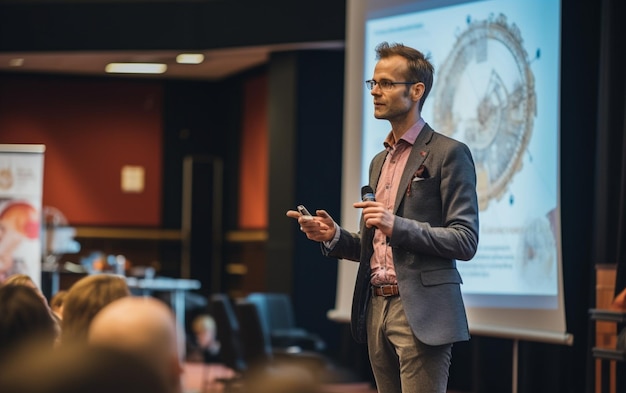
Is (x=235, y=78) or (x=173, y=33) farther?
(x=235, y=78)

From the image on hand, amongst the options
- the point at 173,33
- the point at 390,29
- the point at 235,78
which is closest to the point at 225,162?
the point at 235,78

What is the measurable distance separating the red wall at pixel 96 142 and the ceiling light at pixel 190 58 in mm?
1654

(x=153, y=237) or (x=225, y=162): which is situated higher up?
(x=225, y=162)

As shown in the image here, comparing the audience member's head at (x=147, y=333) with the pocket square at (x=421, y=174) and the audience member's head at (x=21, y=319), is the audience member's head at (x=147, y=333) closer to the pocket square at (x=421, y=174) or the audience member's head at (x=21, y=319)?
the audience member's head at (x=21, y=319)

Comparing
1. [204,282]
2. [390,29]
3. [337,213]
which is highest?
[390,29]

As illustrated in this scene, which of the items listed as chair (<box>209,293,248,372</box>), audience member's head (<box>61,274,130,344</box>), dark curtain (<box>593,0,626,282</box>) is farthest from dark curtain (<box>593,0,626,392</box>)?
audience member's head (<box>61,274,130,344</box>)

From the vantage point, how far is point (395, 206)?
11.0ft

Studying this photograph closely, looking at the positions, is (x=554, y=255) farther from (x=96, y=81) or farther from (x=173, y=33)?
(x=96, y=81)

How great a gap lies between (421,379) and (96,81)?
410 inches

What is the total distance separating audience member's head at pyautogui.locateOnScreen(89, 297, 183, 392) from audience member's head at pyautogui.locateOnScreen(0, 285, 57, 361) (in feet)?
0.49

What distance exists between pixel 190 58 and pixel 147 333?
9870 millimetres

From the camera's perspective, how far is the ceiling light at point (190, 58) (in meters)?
10.9

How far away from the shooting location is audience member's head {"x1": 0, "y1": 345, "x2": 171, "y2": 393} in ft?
3.95

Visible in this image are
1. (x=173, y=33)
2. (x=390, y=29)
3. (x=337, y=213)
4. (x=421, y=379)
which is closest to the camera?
(x=421, y=379)
